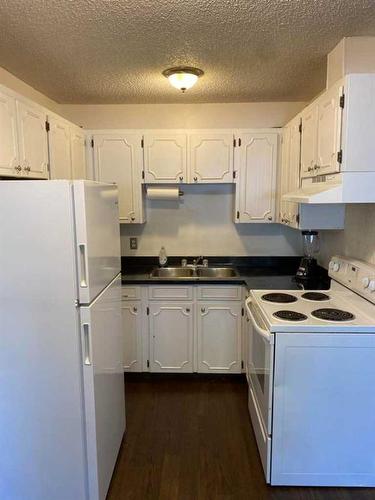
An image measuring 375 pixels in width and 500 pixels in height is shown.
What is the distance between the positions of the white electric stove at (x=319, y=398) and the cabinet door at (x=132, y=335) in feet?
4.59

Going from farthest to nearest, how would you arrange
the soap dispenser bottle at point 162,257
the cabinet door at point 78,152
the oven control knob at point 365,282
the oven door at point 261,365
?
the soap dispenser bottle at point 162,257, the cabinet door at point 78,152, the oven control knob at point 365,282, the oven door at point 261,365

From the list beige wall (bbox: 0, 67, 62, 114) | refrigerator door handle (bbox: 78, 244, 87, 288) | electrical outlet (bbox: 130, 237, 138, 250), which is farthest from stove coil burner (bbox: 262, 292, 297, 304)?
beige wall (bbox: 0, 67, 62, 114)

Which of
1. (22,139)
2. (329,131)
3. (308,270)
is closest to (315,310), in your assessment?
(308,270)

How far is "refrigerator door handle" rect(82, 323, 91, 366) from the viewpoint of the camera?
5.59ft

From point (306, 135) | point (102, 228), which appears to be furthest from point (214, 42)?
point (102, 228)

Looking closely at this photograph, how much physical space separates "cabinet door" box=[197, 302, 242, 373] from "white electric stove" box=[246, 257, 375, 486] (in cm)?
107

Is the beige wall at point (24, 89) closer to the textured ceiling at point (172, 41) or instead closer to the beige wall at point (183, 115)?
the textured ceiling at point (172, 41)

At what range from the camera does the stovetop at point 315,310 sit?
1911 millimetres

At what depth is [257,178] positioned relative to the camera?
3.23 m

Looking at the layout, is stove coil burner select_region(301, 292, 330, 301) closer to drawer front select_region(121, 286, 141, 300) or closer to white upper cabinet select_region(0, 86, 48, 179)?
drawer front select_region(121, 286, 141, 300)

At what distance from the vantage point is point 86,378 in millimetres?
1733

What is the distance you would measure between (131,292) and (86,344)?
144 centimetres

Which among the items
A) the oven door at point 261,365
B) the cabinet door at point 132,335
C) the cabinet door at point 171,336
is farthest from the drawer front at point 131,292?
the oven door at point 261,365

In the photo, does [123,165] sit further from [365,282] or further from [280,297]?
[365,282]
